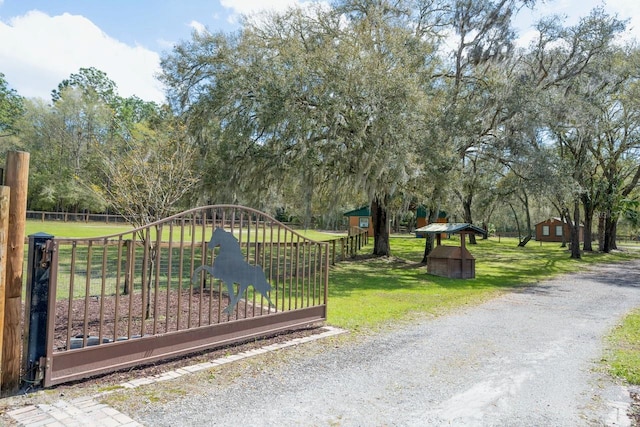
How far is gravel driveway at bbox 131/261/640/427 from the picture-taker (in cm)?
305

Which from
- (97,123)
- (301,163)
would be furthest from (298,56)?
(97,123)

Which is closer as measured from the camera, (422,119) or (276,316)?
(276,316)

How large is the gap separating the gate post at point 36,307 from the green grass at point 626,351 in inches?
199

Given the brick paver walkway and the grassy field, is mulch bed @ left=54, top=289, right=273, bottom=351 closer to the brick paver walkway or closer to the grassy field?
the brick paver walkway

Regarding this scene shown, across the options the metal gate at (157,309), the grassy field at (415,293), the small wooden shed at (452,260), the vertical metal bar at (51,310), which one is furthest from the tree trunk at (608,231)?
the vertical metal bar at (51,310)

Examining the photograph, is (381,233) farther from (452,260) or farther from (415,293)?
(415,293)

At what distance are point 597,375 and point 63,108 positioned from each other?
41.2 meters

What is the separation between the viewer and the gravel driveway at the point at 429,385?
305cm

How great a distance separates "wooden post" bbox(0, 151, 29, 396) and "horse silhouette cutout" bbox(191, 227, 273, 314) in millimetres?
1537

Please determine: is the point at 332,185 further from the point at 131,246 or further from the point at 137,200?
the point at 131,246

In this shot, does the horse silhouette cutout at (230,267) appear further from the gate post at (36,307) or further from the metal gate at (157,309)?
the gate post at (36,307)

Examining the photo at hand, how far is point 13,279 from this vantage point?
126 inches

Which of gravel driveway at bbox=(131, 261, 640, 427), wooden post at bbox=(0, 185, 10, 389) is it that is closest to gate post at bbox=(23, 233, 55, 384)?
wooden post at bbox=(0, 185, 10, 389)

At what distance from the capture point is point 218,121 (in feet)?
38.6
